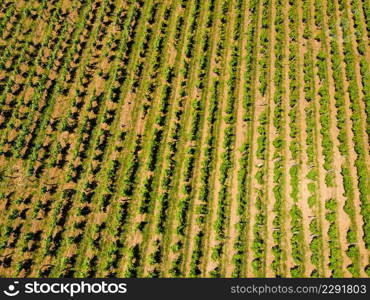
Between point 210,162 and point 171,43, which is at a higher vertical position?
point 171,43

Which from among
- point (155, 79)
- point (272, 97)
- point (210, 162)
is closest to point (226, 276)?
point (210, 162)

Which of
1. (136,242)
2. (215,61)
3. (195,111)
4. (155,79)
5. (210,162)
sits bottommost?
(136,242)

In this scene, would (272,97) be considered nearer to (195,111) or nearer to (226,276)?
(195,111)

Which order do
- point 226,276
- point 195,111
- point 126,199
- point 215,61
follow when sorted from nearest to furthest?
1. point 226,276
2. point 126,199
3. point 195,111
4. point 215,61

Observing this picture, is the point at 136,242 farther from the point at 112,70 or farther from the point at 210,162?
the point at 112,70

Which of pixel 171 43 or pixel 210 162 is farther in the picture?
pixel 171 43

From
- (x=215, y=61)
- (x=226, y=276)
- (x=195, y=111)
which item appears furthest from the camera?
(x=215, y=61)

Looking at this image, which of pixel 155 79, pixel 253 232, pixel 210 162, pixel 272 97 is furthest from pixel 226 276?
pixel 155 79
